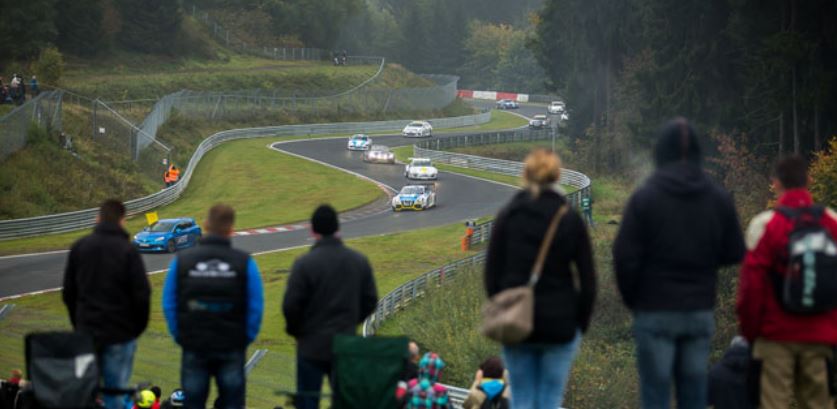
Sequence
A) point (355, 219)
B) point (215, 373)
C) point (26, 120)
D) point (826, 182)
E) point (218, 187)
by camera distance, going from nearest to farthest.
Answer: point (215, 373)
point (826, 182)
point (26, 120)
point (355, 219)
point (218, 187)

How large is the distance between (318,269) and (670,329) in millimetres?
2746

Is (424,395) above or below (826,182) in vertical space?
above

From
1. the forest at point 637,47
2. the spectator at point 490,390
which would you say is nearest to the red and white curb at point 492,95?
the forest at point 637,47

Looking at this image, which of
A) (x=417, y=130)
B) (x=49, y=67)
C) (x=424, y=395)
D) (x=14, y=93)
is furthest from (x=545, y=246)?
(x=417, y=130)

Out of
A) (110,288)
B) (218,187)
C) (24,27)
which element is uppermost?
(24,27)

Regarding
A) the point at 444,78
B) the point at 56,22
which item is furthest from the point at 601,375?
the point at 444,78

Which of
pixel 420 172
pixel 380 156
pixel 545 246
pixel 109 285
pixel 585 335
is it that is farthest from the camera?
pixel 380 156

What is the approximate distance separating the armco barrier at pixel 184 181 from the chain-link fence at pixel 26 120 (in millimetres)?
5420

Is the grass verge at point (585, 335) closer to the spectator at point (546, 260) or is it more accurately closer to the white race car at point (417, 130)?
the spectator at point (546, 260)

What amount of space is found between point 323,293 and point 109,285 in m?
1.75

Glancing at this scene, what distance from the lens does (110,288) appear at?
988 centimetres

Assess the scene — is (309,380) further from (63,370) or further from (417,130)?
(417,130)

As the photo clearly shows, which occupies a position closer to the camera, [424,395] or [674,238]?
[674,238]

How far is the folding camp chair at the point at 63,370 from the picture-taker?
9.01 metres
